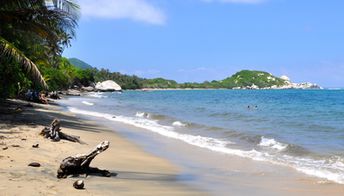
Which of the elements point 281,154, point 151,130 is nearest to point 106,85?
point 151,130

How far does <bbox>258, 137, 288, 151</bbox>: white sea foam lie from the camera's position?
16558 millimetres

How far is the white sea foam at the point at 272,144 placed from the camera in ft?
54.3

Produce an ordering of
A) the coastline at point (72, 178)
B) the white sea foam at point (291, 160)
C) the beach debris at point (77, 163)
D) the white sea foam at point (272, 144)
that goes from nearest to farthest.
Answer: the coastline at point (72, 178) → the beach debris at point (77, 163) → the white sea foam at point (291, 160) → the white sea foam at point (272, 144)

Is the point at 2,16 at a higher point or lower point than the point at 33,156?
higher

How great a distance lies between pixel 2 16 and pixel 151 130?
9480 mm

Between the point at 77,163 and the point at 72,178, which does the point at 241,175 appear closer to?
the point at 77,163

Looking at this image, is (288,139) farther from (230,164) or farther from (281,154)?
(230,164)

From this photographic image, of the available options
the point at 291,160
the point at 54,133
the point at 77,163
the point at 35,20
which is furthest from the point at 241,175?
the point at 35,20

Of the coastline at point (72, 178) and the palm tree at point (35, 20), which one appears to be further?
the palm tree at point (35, 20)

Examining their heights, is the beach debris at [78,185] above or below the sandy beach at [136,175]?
above

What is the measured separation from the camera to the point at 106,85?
143375 mm

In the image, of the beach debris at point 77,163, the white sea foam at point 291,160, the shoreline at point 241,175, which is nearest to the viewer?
the beach debris at point 77,163

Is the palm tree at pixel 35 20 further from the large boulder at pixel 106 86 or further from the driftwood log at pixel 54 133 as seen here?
the large boulder at pixel 106 86

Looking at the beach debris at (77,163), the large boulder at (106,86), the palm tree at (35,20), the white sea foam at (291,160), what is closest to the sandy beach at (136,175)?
the beach debris at (77,163)
